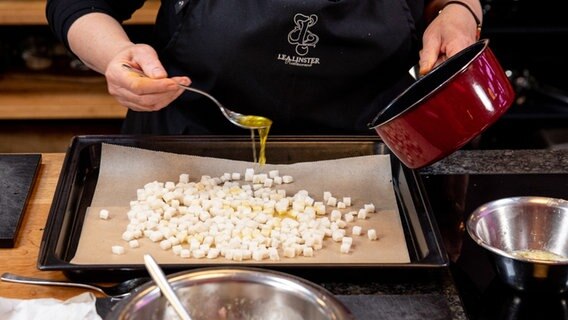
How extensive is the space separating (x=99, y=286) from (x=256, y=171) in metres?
0.50

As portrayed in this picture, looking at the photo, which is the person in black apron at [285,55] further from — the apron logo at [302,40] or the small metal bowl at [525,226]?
the small metal bowl at [525,226]

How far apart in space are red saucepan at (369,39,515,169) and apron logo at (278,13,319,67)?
1.26ft

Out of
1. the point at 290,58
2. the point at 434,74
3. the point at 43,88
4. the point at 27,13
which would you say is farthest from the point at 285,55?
the point at 43,88

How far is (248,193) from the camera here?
5.47ft

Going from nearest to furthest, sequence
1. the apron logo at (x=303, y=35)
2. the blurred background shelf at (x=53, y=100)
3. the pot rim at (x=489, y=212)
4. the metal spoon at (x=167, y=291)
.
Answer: the metal spoon at (x=167, y=291) < the pot rim at (x=489, y=212) < the apron logo at (x=303, y=35) < the blurred background shelf at (x=53, y=100)

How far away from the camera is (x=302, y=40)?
1.77 metres

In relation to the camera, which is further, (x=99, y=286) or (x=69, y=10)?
(x=69, y=10)

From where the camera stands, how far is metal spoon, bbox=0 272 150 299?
1311mm

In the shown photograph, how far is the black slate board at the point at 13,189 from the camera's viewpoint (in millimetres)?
1470

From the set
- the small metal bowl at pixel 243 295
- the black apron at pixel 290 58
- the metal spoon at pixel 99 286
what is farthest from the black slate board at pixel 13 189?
the small metal bowl at pixel 243 295

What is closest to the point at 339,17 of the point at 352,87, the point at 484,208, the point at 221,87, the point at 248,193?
the point at 352,87

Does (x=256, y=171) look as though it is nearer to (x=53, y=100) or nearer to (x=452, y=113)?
(x=452, y=113)

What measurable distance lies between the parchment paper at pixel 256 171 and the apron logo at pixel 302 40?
Answer: 206 mm

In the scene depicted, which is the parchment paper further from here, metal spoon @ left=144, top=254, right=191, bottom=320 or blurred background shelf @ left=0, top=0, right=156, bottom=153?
blurred background shelf @ left=0, top=0, right=156, bottom=153
